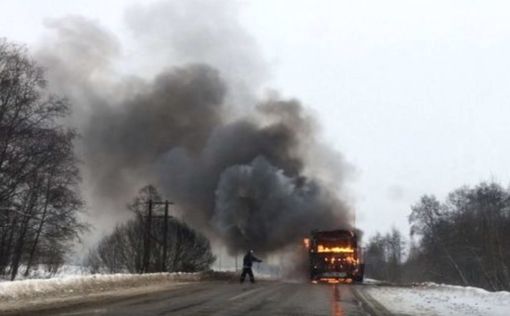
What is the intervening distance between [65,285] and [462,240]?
212ft

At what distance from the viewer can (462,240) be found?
7469 centimetres

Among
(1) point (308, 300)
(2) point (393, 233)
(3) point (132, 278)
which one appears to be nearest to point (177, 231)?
(3) point (132, 278)

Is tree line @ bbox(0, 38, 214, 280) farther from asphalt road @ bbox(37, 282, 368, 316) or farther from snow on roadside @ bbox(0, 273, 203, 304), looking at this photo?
asphalt road @ bbox(37, 282, 368, 316)

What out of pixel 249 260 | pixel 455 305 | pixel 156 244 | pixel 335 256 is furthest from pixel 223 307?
pixel 156 244

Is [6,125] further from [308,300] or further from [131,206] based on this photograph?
[131,206]

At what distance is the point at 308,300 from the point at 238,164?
3315 centimetres

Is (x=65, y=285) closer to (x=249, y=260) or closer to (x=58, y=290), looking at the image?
(x=58, y=290)

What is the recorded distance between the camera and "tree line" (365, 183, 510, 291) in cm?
5621

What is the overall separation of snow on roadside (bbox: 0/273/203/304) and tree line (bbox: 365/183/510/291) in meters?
33.8

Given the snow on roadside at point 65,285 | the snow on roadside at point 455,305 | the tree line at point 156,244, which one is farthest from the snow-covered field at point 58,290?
the tree line at point 156,244

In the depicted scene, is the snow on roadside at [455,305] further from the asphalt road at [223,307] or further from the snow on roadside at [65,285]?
the snow on roadside at [65,285]

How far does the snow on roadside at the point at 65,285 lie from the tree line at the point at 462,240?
33758mm

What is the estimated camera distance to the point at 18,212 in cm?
3183

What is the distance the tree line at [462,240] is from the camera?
184 ft
